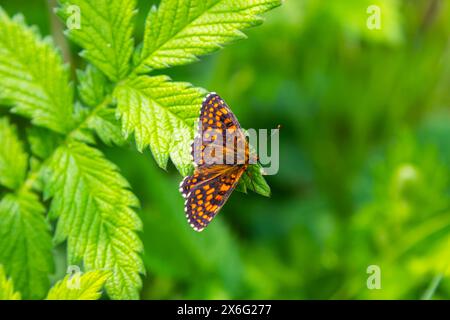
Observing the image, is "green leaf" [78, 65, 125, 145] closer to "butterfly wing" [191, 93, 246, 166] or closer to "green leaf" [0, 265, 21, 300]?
"butterfly wing" [191, 93, 246, 166]

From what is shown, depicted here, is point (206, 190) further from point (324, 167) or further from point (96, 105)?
point (324, 167)

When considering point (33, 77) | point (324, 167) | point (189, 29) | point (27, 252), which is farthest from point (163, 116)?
point (324, 167)

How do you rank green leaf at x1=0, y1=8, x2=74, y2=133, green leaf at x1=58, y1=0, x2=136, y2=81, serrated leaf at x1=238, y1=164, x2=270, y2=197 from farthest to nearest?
green leaf at x1=0, y1=8, x2=74, y2=133 → green leaf at x1=58, y1=0, x2=136, y2=81 → serrated leaf at x1=238, y1=164, x2=270, y2=197

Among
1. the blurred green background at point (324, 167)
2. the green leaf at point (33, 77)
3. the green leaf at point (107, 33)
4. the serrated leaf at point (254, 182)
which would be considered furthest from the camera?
the blurred green background at point (324, 167)

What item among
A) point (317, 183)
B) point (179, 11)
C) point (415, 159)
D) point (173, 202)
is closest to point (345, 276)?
point (415, 159)

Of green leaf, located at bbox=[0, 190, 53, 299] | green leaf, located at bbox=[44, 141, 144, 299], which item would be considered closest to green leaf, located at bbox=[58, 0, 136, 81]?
green leaf, located at bbox=[44, 141, 144, 299]

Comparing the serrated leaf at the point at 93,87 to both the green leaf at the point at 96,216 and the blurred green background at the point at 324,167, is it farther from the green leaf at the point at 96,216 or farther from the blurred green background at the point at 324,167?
the blurred green background at the point at 324,167

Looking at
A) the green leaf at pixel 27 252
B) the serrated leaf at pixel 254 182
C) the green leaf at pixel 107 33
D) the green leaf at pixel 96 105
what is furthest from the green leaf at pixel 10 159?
the serrated leaf at pixel 254 182
